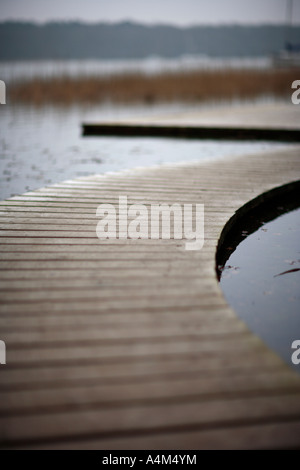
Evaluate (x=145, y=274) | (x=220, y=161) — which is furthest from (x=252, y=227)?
A: (x=145, y=274)

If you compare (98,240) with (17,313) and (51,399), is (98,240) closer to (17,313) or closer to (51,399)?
(17,313)

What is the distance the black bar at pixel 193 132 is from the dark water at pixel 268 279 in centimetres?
262

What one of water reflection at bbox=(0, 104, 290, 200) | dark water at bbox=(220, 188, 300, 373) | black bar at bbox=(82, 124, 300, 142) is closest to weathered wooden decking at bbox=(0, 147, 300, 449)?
dark water at bbox=(220, 188, 300, 373)

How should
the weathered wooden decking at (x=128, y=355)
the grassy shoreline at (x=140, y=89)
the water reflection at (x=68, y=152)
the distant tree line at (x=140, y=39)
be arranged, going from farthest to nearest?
the distant tree line at (x=140, y=39)
the grassy shoreline at (x=140, y=89)
the water reflection at (x=68, y=152)
the weathered wooden decking at (x=128, y=355)

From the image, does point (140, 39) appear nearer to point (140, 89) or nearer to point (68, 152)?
point (140, 89)

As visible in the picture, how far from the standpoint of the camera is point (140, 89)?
9.42 meters

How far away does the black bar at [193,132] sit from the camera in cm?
555

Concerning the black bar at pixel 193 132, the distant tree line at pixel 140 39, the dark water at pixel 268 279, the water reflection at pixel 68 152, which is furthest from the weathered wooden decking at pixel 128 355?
the distant tree line at pixel 140 39

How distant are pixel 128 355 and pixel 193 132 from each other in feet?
16.2

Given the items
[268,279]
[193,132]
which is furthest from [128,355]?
[193,132]

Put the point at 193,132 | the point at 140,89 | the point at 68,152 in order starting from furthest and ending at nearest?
the point at 140,89 < the point at 193,132 < the point at 68,152

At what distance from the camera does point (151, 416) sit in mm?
1037

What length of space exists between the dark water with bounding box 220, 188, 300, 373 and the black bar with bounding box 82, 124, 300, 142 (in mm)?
2624

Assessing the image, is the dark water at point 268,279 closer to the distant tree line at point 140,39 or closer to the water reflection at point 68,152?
the water reflection at point 68,152
